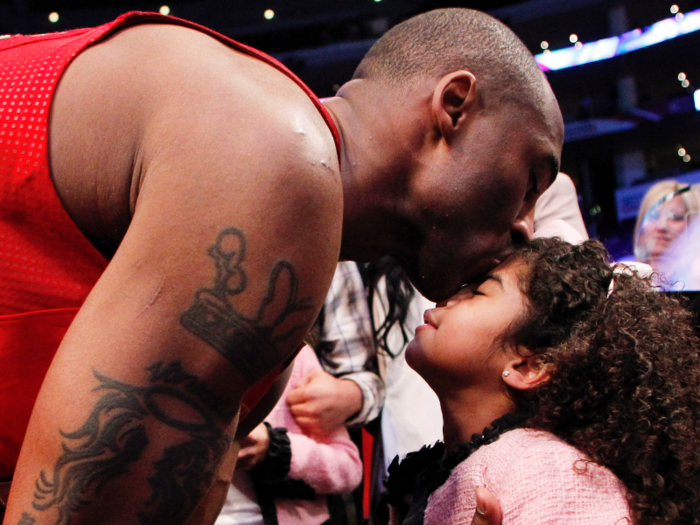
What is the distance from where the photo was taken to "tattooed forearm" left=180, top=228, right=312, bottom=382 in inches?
30.4

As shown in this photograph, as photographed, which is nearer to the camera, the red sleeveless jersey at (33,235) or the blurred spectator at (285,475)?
the red sleeveless jersey at (33,235)

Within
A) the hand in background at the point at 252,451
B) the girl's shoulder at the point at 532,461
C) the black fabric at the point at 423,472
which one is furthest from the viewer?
the hand in background at the point at 252,451

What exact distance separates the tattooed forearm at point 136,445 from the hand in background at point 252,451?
113 cm

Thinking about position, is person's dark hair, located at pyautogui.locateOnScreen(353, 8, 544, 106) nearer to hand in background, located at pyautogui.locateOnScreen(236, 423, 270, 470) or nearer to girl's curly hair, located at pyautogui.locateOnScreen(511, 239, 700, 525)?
girl's curly hair, located at pyautogui.locateOnScreen(511, 239, 700, 525)

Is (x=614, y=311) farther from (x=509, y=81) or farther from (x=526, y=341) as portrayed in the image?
(x=509, y=81)

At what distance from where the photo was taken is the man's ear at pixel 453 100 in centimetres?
120

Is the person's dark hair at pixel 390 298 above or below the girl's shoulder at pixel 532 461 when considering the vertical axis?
below

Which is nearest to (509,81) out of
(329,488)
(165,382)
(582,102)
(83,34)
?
(83,34)

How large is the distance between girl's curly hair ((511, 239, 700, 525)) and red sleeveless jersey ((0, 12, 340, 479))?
931 millimetres

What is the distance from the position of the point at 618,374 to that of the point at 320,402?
0.93 meters

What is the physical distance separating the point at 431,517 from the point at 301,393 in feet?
2.46

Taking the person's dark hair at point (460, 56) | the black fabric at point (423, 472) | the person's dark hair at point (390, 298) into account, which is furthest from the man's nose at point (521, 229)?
the person's dark hair at point (390, 298)

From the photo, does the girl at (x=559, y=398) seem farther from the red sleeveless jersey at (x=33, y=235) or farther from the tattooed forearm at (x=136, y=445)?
the red sleeveless jersey at (x=33, y=235)

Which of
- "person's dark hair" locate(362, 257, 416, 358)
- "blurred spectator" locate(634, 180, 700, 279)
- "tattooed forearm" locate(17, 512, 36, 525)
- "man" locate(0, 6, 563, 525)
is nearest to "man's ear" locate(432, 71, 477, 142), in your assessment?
"man" locate(0, 6, 563, 525)
